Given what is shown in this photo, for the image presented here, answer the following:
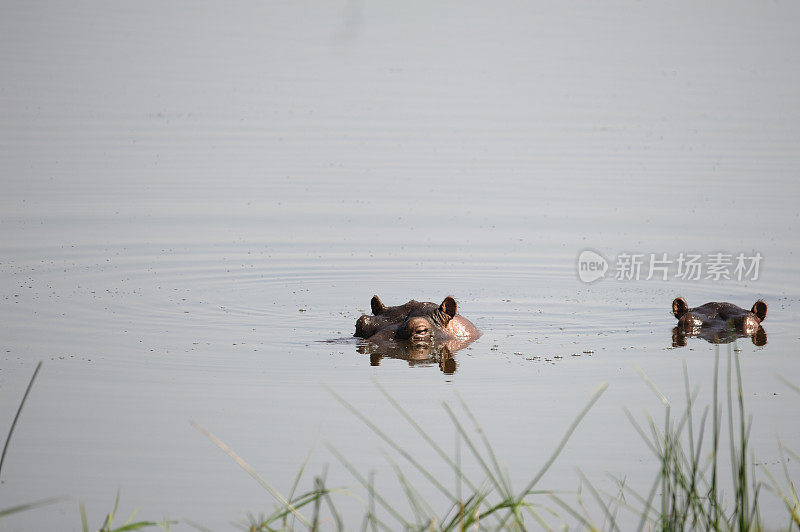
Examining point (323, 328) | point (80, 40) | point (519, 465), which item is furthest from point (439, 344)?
point (80, 40)

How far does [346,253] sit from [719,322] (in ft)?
16.1

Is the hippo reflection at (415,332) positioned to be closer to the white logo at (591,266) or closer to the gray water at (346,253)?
the gray water at (346,253)

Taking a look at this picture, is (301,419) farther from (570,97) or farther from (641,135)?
(570,97)

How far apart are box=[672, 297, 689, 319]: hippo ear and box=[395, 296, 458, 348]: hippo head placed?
2.04 m

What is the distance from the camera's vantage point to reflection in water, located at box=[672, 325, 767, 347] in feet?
33.9

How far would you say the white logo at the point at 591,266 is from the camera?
13.1 meters

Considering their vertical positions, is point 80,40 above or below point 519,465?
above

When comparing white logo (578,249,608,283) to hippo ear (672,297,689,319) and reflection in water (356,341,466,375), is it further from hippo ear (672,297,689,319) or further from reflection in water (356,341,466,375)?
→ reflection in water (356,341,466,375)

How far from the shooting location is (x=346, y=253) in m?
14.1

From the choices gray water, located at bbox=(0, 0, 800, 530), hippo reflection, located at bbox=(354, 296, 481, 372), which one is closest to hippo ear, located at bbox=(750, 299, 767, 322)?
gray water, located at bbox=(0, 0, 800, 530)

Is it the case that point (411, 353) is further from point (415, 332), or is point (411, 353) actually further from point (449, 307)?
point (449, 307)

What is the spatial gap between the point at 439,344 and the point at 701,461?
348 cm

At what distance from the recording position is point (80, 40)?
39281mm

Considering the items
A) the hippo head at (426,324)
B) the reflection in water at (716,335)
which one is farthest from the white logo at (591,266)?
the hippo head at (426,324)
